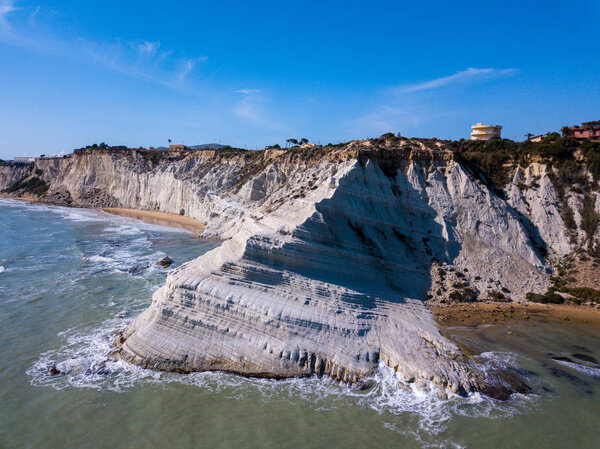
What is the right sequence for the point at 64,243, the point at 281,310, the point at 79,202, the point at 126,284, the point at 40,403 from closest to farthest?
the point at 40,403
the point at 281,310
the point at 126,284
the point at 64,243
the point at 79,202

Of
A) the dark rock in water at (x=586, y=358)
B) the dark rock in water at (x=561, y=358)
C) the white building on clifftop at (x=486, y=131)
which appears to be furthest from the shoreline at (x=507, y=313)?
the white building on clifftop at (x=486, y=131)

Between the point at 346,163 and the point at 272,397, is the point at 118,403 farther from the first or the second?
the point at 346,163

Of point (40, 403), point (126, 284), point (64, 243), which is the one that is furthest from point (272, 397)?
point (64, 243)

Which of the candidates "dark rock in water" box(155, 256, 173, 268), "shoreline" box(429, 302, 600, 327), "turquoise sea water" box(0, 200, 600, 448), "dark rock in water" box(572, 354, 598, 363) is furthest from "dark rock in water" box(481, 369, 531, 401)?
"dark rock in water" box(155, 256, 173, 268)

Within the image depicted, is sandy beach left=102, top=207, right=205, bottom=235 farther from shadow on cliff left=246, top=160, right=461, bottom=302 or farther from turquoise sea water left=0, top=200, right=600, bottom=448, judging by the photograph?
turquoise sea water left=0, top=200, right=600, bottom=448

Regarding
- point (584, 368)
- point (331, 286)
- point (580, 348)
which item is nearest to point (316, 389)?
point (331, 286)

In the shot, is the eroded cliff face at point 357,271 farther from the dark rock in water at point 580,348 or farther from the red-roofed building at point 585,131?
the red-roofed building at point 585,131
